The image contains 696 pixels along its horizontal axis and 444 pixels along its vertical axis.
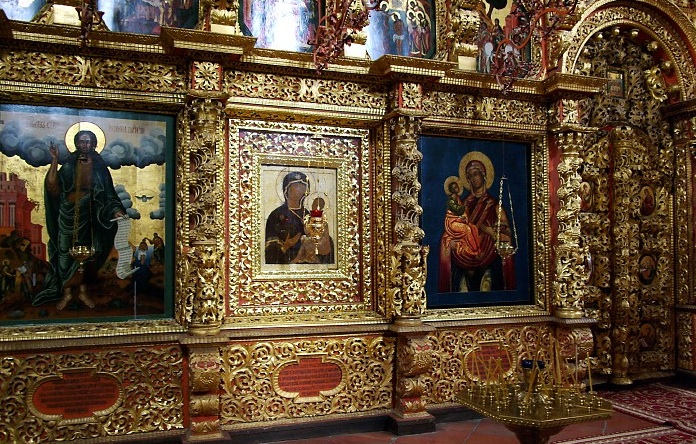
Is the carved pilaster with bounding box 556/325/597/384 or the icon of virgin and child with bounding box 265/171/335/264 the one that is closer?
the icon of virgin and child with bounding box 265/171/335/264

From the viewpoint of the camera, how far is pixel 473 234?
6988mm

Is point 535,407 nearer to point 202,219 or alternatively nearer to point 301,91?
point 202,219

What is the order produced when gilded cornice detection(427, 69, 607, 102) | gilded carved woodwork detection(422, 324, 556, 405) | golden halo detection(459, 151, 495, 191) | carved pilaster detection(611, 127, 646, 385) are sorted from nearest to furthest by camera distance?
gilded carved woodwork detection(422, 324, 556, 405) < gilded cornice detection(427, 69, 607, 102) < golden halo detection(459, 151, 495, 191) < carved pilaster detection(611, 127, 646, 385)

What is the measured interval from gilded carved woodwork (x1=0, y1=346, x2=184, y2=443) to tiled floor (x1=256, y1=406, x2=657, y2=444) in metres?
1.20

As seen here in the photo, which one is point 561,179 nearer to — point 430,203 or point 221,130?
point 430,203

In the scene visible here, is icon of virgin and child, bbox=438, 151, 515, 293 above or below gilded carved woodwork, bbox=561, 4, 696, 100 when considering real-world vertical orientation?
below

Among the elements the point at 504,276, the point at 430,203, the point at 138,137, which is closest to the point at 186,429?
the point at 138,137

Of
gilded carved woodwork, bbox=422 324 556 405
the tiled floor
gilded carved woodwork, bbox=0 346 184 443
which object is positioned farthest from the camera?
gilded carved woodwork, bbox=422 324 556 405

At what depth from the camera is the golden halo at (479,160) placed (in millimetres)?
6996

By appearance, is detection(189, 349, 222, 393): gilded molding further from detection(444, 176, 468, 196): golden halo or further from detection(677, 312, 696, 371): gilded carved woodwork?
detection(677, 312, 696, 371): gilded carved woodwork

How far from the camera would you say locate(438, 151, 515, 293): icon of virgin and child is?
6.88 meters

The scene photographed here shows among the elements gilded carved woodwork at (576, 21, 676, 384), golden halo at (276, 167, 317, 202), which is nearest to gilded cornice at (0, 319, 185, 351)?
golden halo at (276, 167, 317, 202)

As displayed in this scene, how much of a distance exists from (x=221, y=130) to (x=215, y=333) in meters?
1.98

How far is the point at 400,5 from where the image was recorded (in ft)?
22.4
